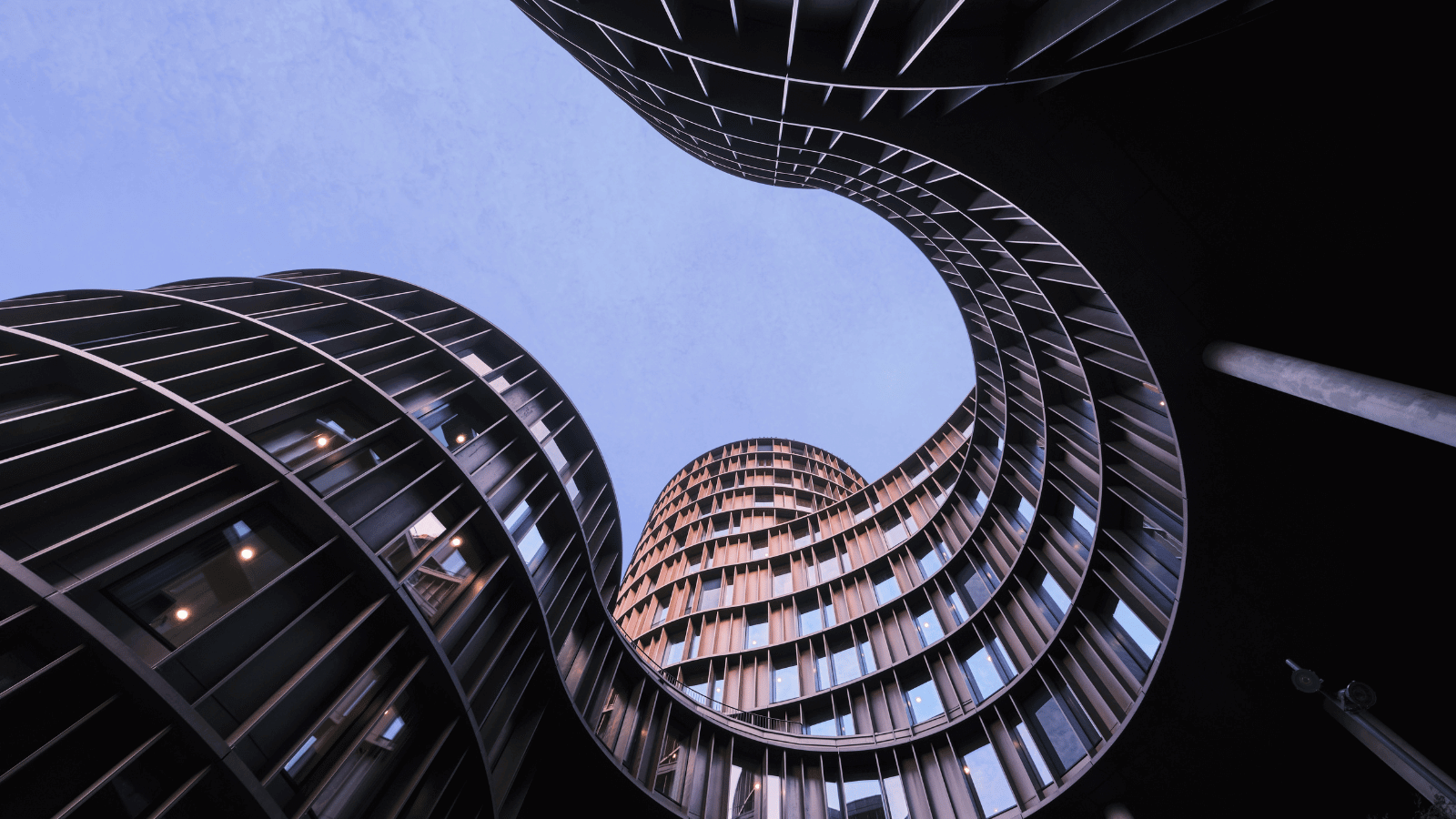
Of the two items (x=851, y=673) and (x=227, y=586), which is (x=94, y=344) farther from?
(x=851, y=673)

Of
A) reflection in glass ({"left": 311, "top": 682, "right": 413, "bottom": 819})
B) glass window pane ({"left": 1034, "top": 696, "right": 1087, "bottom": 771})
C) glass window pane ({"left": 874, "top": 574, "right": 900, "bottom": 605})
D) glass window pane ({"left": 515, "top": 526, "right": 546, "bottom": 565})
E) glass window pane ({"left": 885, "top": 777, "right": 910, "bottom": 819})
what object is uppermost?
glass window pane ({"left": 874, "top": 574, "right": 900, "bottom": 605})

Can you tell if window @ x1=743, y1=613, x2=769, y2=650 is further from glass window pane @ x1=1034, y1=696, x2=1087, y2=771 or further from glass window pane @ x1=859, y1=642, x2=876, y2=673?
glass window pane @ x1=1034, y1=696, x2=1087, y2=771

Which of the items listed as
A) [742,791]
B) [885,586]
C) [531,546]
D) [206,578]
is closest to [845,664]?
[885,586]

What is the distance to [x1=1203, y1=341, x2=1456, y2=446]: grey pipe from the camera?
6.64 metres

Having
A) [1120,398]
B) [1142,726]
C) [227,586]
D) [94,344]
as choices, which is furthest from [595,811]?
[1120,398]

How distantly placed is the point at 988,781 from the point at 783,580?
54.9ft

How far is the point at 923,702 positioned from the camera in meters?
21.8

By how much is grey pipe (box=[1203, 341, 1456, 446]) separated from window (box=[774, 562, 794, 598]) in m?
25.4

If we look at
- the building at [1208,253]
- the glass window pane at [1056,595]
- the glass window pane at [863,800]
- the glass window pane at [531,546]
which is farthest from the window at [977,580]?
the glass window pane at [531,546]

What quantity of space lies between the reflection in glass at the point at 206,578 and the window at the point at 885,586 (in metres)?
24.8

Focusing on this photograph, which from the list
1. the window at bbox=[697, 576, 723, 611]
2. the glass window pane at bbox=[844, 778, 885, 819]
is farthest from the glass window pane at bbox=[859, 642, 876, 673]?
the window at bbox=[697, 576, 723, 611]

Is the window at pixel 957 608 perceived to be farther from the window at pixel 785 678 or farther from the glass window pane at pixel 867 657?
the window at pixel 785 678

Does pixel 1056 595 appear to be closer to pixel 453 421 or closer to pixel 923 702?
pixel 923 702

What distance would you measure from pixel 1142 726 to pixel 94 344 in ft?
86.5
